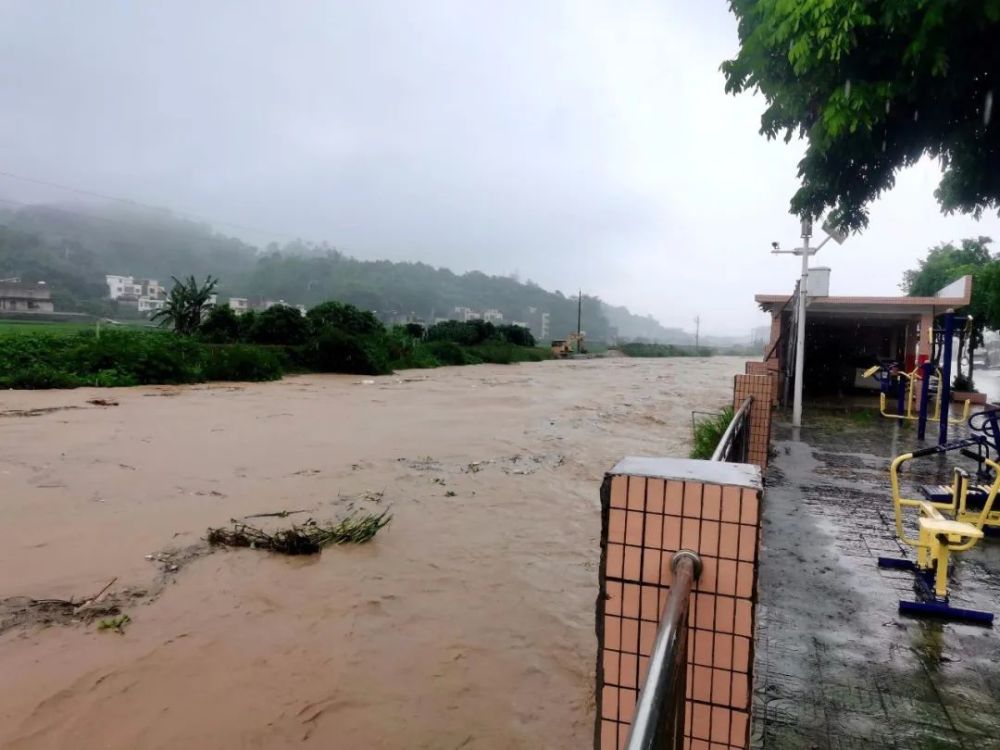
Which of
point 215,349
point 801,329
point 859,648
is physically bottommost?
point 859,648

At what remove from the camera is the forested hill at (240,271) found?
89.6m

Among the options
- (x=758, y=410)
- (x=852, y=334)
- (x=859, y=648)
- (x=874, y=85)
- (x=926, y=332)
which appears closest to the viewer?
(x=859, y=648)

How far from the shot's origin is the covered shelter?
1218 centimetres

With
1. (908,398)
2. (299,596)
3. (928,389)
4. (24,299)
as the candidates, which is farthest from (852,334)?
(24,299)

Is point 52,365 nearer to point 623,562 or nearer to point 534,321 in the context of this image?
point 623,562

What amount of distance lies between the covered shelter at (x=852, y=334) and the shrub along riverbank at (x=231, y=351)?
16325mm

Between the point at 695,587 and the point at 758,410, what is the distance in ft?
17.2

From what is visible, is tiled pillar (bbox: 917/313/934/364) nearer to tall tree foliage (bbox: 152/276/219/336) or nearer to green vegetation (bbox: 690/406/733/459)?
green vegetation (bbox: 690/406/733/459)

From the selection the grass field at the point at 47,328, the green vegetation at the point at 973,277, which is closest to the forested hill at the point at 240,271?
the grass field at the point at 47,328

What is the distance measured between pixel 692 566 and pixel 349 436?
10247 millimetres

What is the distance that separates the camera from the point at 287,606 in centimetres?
441

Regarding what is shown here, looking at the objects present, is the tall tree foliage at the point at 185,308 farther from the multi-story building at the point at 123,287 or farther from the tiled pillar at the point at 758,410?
the multi-story building at the point at 123,287

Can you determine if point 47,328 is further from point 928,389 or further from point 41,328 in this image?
point 928,389

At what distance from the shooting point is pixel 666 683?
3.38 ft
